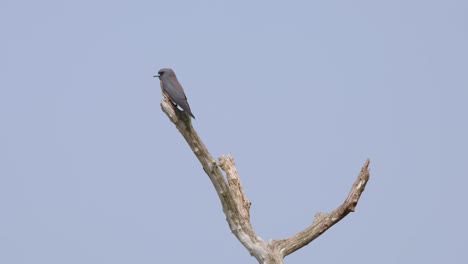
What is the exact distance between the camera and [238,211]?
34.8 feet

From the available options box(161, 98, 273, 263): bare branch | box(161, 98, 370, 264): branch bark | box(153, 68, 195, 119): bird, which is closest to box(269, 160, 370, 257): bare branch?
box(161, 98, 370, 264): branch bark

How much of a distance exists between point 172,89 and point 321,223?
305cm

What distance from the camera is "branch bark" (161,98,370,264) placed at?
1026cm

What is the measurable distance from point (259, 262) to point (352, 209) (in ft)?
5.61

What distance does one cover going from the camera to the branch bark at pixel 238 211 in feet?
33.7

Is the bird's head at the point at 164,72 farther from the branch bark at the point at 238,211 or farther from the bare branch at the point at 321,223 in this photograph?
the bare branch at the point at 321,223

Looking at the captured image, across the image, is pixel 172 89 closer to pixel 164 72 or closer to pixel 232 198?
pixel 164 72

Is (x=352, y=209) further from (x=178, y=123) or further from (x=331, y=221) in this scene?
(x=178, y=123)

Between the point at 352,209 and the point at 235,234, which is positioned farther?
the point at 235,234

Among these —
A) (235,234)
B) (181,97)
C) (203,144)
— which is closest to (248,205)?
(235,234)

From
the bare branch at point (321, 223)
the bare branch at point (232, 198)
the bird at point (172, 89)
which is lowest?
the bare branch at point (321, 223)

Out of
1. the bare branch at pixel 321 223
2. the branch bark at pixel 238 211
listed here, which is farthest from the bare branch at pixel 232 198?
the bare branch at pixel 321 223

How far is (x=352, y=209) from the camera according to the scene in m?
10.1

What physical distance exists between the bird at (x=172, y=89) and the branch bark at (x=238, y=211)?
161 millimetres
